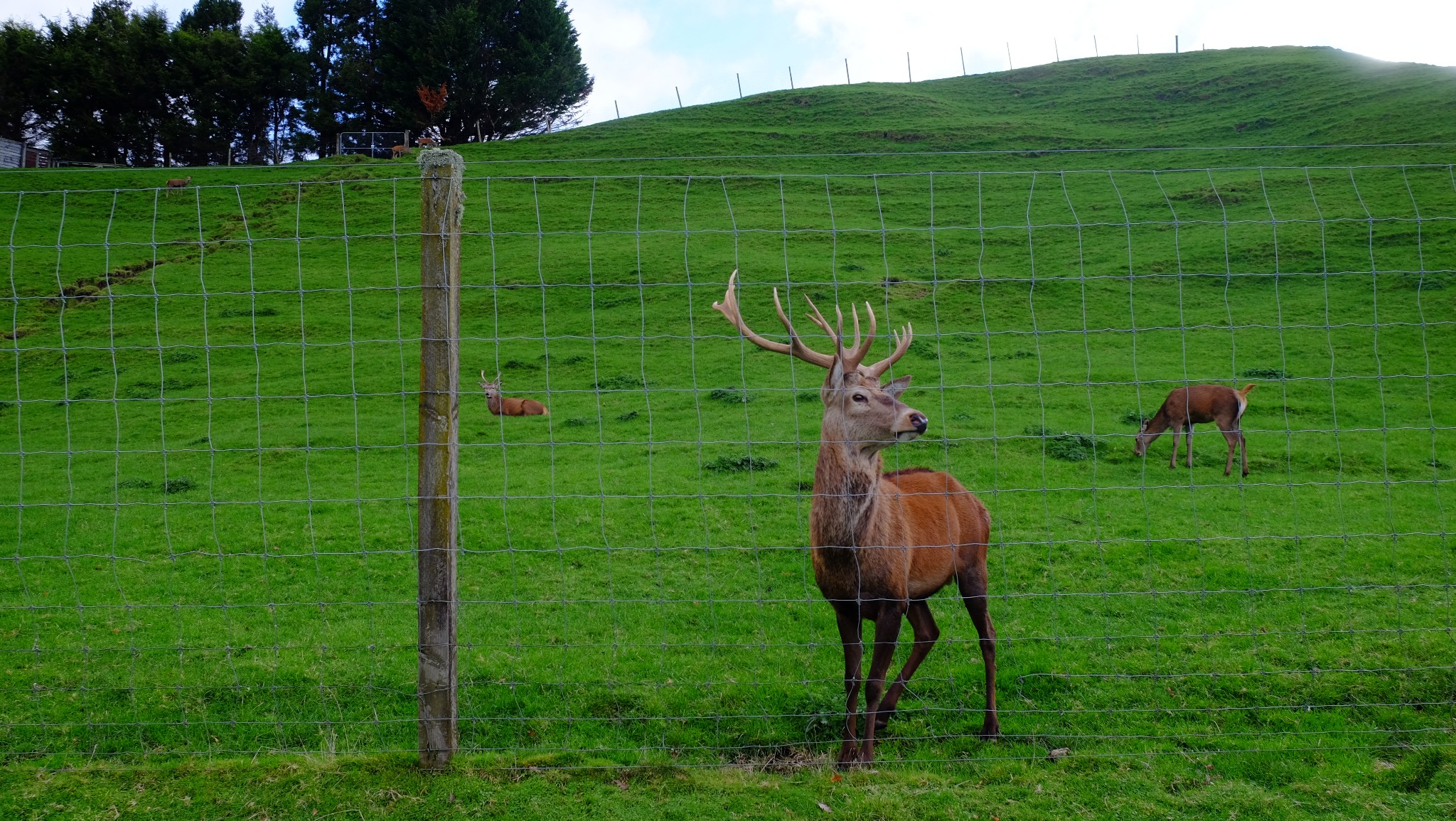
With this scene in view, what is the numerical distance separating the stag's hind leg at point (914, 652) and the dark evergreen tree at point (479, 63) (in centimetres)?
4727

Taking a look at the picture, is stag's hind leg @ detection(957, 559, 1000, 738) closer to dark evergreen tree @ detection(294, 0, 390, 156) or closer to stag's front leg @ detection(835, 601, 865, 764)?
stag's front leg @ detection(835, 601, 865, 764)

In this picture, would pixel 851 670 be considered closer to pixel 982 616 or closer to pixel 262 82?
pixel 982 616

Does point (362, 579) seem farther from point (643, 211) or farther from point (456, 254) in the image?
point (643, 211)

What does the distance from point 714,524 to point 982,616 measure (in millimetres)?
4474

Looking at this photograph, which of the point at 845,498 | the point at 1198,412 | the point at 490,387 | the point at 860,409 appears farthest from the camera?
the point at 490,387

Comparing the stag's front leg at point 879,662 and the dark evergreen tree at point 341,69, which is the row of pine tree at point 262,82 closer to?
the dark evergreen tree at point 341,69

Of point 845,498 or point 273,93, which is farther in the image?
point 273,93

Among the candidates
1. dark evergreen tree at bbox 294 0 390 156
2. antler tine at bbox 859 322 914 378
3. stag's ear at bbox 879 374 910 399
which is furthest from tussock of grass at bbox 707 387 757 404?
dark evergreen tree at bbox 294 0 390 156

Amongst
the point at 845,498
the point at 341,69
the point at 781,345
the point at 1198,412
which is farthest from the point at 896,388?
the point at 341,69

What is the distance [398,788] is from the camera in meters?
4.26

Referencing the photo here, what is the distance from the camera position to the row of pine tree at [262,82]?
47.6 m

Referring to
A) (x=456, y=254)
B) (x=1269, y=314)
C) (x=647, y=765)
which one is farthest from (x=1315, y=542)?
(x=1269, y=314)

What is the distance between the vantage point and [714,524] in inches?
387

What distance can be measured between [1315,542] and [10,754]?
31.6ft
